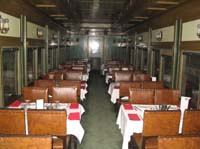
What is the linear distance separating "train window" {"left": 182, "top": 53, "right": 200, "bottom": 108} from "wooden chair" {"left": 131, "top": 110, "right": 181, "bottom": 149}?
203 centimetres

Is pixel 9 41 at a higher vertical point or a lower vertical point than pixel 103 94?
higher

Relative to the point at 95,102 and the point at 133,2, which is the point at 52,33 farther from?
the point at 133,2

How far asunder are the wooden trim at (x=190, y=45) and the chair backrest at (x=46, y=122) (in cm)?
330

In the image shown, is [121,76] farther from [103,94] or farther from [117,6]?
[117,6]

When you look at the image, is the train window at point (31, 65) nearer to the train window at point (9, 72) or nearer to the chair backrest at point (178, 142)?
the train window at point (9, 72)

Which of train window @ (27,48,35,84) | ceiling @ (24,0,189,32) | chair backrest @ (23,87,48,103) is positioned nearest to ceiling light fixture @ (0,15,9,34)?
chair backrest @ (23,87,48,103)

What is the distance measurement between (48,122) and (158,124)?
146 cm

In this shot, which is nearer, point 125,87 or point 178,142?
point 178,142

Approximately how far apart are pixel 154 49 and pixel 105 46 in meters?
10.1

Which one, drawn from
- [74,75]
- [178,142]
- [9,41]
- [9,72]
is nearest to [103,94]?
[74,75]

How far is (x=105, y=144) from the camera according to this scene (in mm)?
4715

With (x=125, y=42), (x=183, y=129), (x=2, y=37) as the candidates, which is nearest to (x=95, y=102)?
(x=2, y=37)

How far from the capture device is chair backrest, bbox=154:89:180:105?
4.91 meters

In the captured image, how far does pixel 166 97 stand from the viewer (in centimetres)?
493
